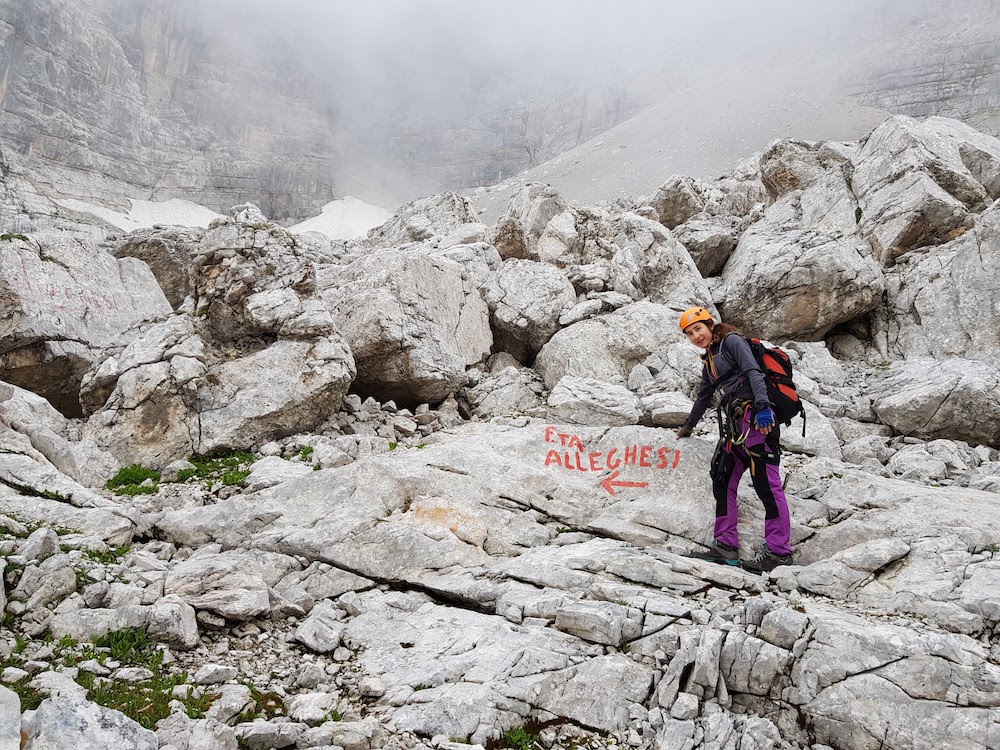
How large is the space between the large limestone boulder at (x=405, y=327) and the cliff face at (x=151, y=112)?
11293 centimetres

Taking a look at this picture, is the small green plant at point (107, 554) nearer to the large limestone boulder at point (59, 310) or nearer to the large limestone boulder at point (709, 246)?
the large limestone boulder at point (59, 310)

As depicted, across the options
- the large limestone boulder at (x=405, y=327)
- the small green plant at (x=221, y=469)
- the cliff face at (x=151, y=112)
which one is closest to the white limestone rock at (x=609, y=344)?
the large limestone boulder at (x=405, y=327)

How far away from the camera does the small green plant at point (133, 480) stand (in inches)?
412

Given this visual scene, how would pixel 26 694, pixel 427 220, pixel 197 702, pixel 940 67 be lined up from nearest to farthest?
pixel 26 694 < pixel 197 702 < pixel 427 220 < pixel 940 67

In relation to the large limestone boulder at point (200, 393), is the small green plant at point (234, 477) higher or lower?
lower

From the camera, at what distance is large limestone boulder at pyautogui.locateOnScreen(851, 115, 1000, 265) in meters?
19.3

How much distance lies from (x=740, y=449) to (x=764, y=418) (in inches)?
24.1

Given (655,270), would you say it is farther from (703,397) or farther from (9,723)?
(9,723)

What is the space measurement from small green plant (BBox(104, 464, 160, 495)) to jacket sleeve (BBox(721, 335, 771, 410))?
1038 centimetres

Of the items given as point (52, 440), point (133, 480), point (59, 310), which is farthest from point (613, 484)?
point (59, 310)

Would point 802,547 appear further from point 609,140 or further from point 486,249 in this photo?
point 609,140

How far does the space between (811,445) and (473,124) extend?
611 ft

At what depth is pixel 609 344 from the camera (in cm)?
1683

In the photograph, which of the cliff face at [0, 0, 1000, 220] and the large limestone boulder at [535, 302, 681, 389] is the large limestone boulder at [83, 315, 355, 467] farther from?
the cliff face at [0, 0, 1000, 220]
